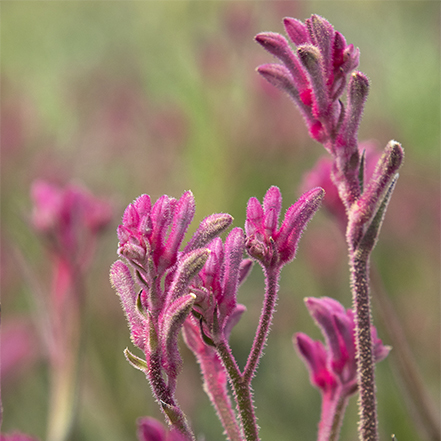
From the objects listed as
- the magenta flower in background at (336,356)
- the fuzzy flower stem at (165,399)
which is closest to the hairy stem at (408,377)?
the magenta flower in background at (336,356)

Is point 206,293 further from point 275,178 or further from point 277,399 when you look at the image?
point 275,178

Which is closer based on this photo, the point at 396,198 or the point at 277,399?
the point at 277,399

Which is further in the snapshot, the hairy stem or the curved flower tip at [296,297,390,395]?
the hairy stem

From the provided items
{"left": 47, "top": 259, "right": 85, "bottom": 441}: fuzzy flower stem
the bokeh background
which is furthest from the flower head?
the bokeh background

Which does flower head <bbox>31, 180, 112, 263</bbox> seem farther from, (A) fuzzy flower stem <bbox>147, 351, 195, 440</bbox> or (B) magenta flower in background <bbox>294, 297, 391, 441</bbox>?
(A) fuzzy flower stem <bbox>147, 351, 195, 440</bbox>

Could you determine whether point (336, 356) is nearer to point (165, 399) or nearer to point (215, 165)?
point (165, 399)

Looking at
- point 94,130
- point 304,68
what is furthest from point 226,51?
point 304,68

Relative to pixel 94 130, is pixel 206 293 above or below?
below
